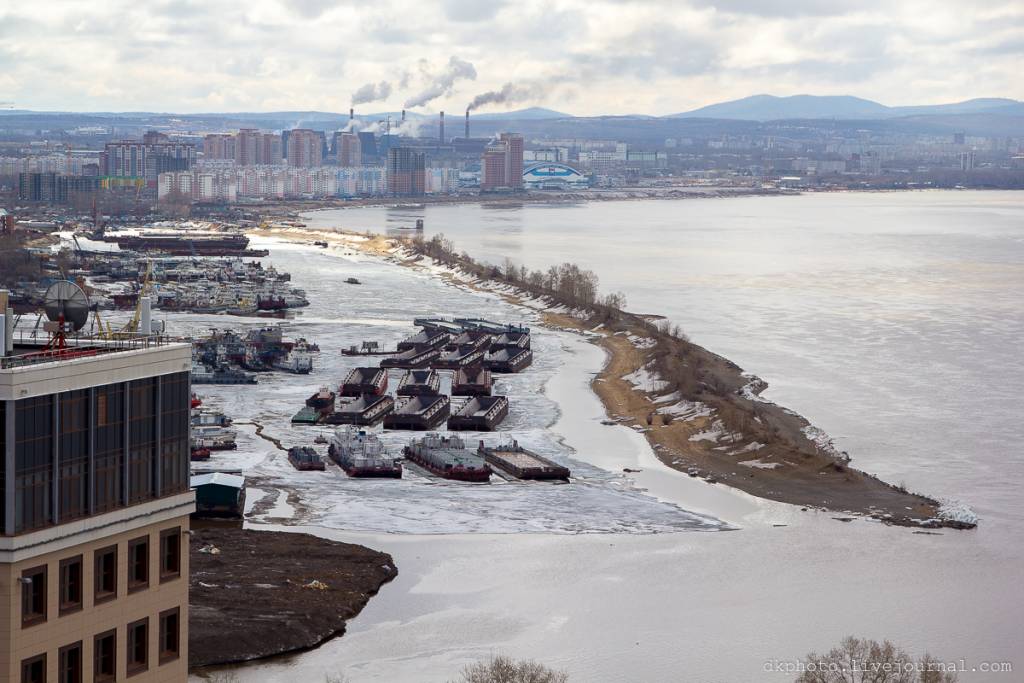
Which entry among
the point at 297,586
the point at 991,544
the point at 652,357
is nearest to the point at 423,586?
the point at 297,586

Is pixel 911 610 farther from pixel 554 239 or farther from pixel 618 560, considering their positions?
pixel 554 239

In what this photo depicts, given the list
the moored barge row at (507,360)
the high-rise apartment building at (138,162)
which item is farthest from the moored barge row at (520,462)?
the high-rise apartment building at (138,162)

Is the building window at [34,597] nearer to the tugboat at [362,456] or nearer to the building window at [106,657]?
the building window at [106,657]

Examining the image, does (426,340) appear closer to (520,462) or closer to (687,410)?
(687,410)

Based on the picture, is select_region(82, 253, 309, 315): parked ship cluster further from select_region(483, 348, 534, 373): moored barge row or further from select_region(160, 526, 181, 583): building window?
select_region(160, 526, 181, 583): building window

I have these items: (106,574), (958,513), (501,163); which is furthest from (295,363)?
(501,163)

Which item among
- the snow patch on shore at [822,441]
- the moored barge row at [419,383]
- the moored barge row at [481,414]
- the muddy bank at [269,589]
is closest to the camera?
the muddy bank at [269,589]
